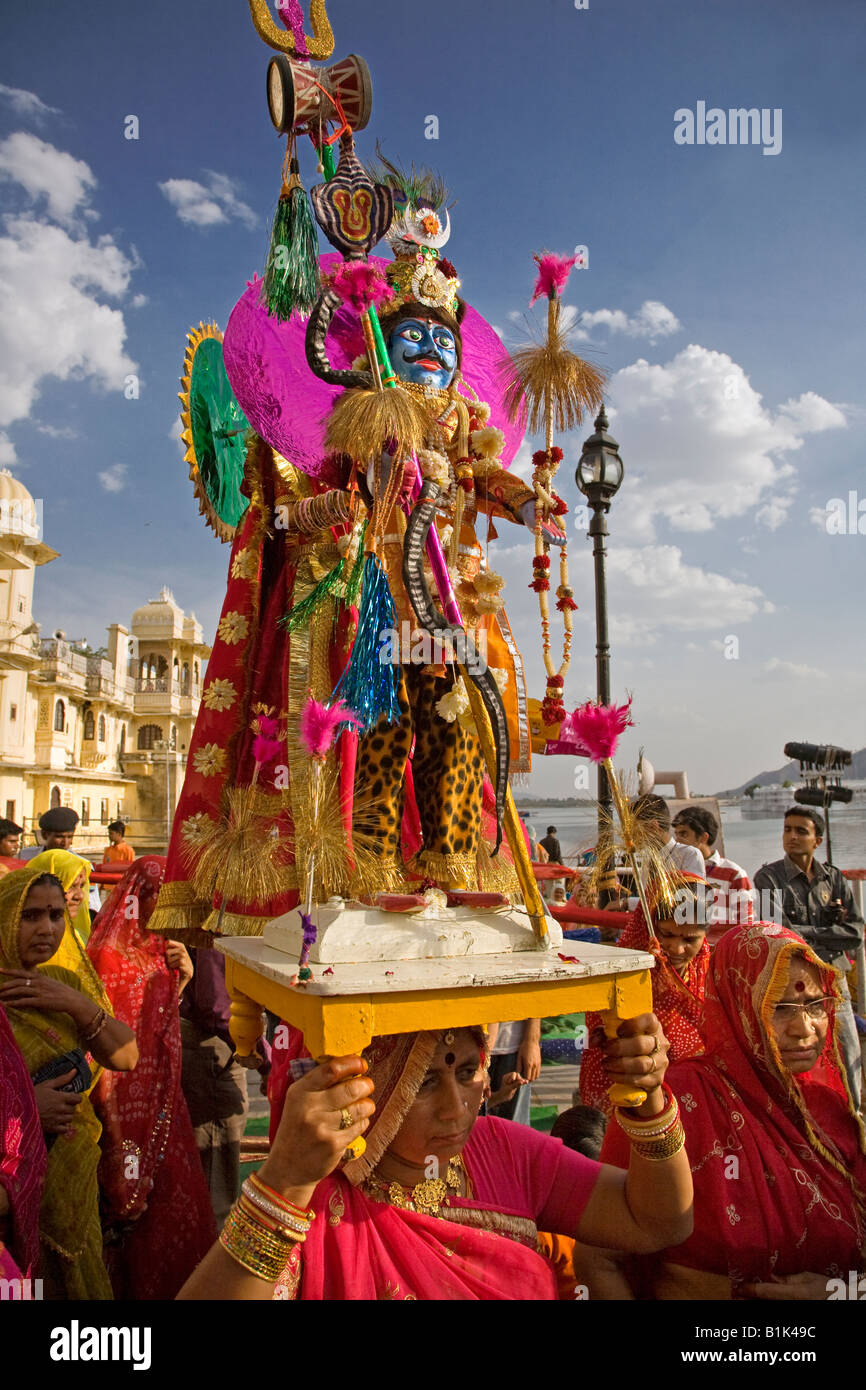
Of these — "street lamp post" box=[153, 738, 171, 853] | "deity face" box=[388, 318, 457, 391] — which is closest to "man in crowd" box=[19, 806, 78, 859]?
"deity face" box=[388, 318, 457, 391]

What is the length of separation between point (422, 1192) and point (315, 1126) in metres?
0.58

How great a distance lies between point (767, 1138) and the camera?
246 cm

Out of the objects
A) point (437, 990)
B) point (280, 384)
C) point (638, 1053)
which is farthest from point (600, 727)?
point (280, 384)

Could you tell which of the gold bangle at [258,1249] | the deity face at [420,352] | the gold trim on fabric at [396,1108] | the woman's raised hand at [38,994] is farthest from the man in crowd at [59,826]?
the gold bangle at [258,1249]

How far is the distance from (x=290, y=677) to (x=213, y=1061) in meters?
2.21

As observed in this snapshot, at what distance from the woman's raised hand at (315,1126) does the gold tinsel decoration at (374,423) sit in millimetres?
1475

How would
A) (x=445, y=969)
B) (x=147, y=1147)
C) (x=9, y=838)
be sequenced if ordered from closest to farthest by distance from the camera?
(x=445, y=969) < (x=147, y=1147) < (x=9, y=838)

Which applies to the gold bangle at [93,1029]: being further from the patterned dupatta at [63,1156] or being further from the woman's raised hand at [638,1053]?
the woman's raised hand at [638,1053]

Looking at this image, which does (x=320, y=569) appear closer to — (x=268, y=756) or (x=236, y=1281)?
(x=268, y=756)

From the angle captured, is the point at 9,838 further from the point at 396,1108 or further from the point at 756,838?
the point at 756,838

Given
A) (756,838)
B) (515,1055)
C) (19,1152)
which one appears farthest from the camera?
(756,838)

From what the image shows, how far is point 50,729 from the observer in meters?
36.3

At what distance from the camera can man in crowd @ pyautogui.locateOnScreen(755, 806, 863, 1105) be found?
5129mm

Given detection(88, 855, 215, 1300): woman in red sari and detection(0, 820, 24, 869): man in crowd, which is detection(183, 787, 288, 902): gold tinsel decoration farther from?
detection(0, 820, 24, 869): man in crowd
